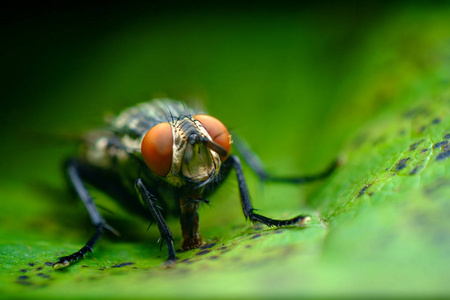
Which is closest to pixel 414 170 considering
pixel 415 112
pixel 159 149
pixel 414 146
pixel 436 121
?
pixel 414 146

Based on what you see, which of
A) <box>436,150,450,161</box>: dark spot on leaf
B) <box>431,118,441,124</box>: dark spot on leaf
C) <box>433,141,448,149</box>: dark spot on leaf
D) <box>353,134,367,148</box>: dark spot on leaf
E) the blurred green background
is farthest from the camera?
<box>353,134,367,148</box>: dark spot on leaf

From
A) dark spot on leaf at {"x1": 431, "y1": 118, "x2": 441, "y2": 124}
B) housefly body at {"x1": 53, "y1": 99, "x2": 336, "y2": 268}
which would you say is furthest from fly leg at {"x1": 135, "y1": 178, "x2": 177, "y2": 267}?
dark spot on leaf at {"x1": 431, "y1": 118, "x2": 441, "y2": 124}

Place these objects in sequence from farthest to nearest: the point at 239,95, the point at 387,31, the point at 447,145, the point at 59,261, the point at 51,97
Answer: the point at 51,97, the point at 239,95, the point at 387,31, the point at 59,261, the point at 447,145

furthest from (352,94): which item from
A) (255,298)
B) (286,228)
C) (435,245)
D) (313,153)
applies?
(255,298)

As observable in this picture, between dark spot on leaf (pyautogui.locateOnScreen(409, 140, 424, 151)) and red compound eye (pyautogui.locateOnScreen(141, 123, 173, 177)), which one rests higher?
red compound eye (pyautogui.locateOnScreen(141, 123, 173, 177))

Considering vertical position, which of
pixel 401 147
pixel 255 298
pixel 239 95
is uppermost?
pixel 239 95

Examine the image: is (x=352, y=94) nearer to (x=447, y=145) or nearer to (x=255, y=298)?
(x=447, y=145)

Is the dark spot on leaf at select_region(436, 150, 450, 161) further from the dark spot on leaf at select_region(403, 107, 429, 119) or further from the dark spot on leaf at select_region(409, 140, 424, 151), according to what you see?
the dark spot on leaf at select_region(403, 107, 429, 119)

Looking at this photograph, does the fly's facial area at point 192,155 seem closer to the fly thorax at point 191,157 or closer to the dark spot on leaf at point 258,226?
the fly thorax at point 191,157
